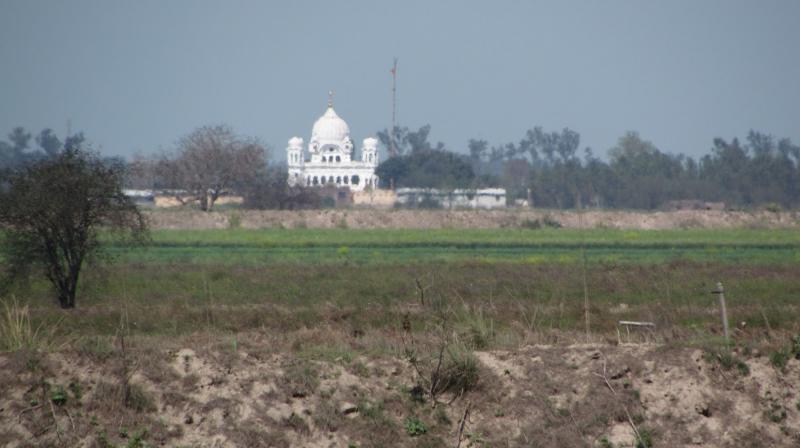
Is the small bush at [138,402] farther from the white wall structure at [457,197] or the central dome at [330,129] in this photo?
the central dome at [330,129]

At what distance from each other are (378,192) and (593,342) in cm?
8376

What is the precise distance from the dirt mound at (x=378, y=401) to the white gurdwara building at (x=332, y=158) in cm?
10019

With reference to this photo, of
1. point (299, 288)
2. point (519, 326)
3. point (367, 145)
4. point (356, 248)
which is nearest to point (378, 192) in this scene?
point (367, 145)

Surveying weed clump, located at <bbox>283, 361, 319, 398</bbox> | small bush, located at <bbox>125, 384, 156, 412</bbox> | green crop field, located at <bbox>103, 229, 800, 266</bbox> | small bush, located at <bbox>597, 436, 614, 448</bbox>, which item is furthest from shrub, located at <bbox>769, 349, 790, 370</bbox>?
green crop field, located at <bbox>103, 229, 800, 266</bbox>

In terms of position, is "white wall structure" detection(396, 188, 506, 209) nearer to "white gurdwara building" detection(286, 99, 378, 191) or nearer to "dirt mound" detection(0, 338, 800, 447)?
"white gurdwara building" detection(286, 99, 378, 191)

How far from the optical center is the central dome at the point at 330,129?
123 m

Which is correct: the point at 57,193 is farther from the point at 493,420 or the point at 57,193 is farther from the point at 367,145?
the point at 367,145

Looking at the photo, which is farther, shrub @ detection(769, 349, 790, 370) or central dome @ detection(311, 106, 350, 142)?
central dome @ detection(311, 106, 350, 142)

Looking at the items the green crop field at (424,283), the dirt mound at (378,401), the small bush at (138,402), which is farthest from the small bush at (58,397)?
the green crop field at (424,283)

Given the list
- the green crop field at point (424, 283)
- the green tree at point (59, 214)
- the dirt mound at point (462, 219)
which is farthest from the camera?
the dirt mound at point (462, 219)

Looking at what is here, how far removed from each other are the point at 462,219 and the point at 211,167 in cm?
1903

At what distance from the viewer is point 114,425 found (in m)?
13.6

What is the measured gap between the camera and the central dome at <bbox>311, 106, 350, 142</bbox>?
123m

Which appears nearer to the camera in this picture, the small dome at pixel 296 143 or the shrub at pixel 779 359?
the shrub at pixel 779 359
